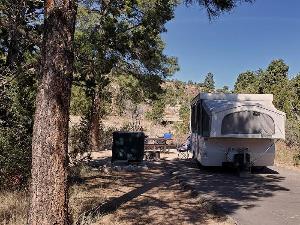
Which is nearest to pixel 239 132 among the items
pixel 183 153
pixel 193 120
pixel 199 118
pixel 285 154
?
pixel 199 118

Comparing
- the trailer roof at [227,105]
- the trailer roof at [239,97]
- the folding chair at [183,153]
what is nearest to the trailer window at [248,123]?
the trailer roof at [227,105]

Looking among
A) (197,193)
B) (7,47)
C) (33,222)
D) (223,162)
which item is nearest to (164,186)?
(197,193)

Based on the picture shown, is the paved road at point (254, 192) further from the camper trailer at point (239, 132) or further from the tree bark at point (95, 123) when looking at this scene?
the tree bark at point (95, 123)

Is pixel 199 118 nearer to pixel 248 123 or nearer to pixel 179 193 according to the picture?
pixel 248 123

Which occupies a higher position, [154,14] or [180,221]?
[154,14]

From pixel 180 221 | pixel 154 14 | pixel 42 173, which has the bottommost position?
pixel 180 221

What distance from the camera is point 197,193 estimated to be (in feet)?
36.0

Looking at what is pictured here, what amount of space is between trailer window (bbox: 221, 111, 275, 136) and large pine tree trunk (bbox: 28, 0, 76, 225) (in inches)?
318

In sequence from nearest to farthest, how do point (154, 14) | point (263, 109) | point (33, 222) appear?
point (33, 222) → point (263, 109) → point (154, 14)

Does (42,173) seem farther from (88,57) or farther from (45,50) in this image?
(88,57)

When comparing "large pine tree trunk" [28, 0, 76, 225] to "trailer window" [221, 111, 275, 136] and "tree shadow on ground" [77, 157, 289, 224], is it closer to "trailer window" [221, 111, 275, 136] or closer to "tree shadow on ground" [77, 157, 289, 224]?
"tree shadow on ground" [77, 157, 289, 224]

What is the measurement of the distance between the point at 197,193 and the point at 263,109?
427cm

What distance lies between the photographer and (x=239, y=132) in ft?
45.7

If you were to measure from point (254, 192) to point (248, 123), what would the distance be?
3.16 meters
